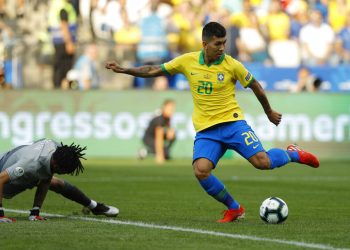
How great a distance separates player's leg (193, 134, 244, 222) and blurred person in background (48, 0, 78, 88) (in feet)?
44.9

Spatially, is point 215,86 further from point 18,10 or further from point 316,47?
point 316,47

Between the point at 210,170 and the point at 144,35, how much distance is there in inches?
577

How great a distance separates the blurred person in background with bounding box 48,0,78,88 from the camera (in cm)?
2416

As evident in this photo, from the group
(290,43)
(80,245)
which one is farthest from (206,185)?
(290,43)

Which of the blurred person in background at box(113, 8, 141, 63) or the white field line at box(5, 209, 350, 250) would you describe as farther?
the blurred person in background at box(113, 8, 141, 63)

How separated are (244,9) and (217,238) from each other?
1878 centimetres

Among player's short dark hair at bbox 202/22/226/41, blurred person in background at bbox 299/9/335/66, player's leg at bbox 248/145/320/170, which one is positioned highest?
blurred person in background at bbox 299/9/335/66

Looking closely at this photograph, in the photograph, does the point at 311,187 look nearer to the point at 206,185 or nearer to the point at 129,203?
the point at 129,203

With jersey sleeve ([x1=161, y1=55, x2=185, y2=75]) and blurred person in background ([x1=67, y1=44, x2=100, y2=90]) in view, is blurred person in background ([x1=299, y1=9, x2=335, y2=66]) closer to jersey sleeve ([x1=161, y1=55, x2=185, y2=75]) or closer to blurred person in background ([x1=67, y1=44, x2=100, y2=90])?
blurred person in background ([x1=67, y1=44, x2=100, y2=90])

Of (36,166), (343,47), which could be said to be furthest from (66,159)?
(343,47)

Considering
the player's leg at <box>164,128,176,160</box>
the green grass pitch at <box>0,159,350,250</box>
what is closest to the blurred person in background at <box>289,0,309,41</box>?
the player's leg at <box>164,128,176,160</box>

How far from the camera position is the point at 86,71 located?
2488 centimetres

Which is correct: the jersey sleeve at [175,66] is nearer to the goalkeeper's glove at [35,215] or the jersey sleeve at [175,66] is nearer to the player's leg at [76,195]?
the player's leg at [76,195]

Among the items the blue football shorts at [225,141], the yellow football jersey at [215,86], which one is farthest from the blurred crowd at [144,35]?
the blue football shorts at [225,141]
